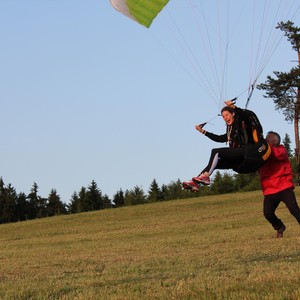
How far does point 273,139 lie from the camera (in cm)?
1045

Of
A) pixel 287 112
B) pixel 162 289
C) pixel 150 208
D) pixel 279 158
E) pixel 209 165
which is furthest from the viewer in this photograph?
pixel 287 112

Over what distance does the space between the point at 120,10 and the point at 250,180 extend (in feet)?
291

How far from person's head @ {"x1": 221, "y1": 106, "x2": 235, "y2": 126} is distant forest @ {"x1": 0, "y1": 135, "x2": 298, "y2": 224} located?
3103 inches

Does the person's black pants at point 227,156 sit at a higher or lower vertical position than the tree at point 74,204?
lower

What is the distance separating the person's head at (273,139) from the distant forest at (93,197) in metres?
77.4

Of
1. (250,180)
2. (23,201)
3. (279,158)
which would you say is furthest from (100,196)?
(279,158)

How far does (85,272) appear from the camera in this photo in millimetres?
8281

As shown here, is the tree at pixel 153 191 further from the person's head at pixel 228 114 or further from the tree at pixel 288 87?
the person's head at pixel 228 114

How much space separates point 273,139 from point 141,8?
3.62 metres

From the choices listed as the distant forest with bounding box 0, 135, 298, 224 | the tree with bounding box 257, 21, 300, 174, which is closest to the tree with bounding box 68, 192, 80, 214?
the distant forest with bounding box 0, 135, 298, 224

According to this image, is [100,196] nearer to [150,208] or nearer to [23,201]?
[23,201]

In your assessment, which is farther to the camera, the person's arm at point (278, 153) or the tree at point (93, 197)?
the tree at point (93, 197)

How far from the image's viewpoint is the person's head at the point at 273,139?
411 inches

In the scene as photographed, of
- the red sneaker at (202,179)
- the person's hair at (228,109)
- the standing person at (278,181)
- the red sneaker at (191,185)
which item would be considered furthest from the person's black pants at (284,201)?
the red sneaker at (191,185)
